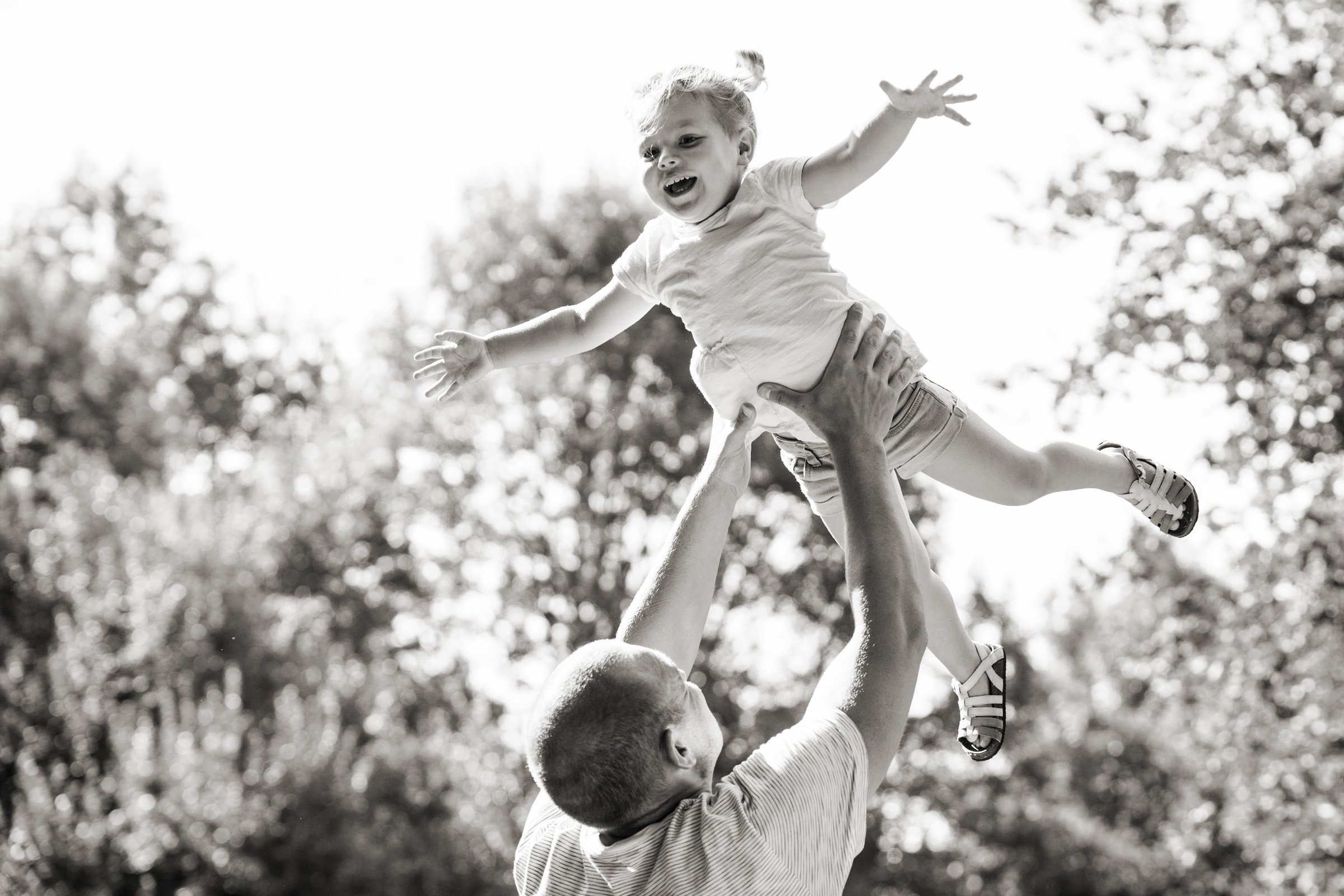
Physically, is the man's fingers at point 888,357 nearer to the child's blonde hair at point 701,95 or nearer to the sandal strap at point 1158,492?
the child's blonde hair at point 701,95

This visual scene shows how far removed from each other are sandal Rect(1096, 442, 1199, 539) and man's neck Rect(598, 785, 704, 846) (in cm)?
206

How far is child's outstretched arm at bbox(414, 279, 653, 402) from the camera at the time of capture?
371cm

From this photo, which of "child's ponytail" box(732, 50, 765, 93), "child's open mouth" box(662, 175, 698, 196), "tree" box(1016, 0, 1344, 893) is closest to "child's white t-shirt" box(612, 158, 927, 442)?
"child's open mouth" box(662, 175, 698, 196)

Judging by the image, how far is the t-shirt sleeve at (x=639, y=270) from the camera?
3598mm

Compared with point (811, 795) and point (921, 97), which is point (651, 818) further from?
point (921, 97)

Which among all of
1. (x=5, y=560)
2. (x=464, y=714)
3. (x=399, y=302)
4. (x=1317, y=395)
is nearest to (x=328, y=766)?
(x=464, y=714)

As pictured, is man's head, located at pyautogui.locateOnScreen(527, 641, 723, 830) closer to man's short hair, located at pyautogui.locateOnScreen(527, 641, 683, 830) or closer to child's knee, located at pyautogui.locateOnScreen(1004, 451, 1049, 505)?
man's short hair, located at pyautogui.locateOnScreen(527, 641, 683, 830)

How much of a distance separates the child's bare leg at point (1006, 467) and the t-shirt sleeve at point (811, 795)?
1363 millimetres

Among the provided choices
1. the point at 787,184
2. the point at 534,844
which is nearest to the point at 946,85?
the point at 787,184

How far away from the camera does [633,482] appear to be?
18031 millimetres

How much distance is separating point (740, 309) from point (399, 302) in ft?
54.4

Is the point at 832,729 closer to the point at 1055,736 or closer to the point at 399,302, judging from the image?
the point at 399,302

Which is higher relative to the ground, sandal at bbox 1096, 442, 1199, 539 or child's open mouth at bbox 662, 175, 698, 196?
child's open mouth at bbox 662, 175, 698, 196

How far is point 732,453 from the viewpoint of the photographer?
10.3ft
